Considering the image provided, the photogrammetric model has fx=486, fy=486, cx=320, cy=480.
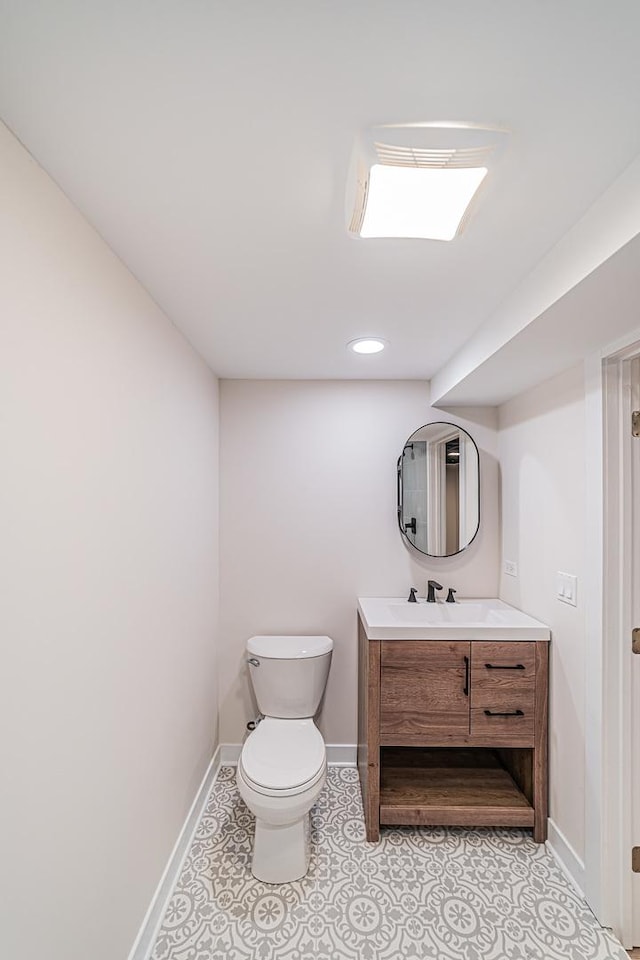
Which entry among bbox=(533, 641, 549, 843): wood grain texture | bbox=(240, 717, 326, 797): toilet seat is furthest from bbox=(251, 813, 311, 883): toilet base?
bbox=(533, 641, 549, 843): wood grain texture

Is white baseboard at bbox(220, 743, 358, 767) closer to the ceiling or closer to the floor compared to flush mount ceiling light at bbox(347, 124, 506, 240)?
closer to the floor

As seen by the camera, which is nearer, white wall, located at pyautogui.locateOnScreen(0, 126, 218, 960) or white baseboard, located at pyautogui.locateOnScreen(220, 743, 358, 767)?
white wall, located at pyautogui.locateOnScreen(0, 126, 218, 960)

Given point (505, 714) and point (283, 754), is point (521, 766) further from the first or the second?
point (283, 754)

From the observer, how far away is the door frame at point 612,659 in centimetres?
173

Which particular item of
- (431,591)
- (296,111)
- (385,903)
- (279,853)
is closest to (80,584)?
(296,111)

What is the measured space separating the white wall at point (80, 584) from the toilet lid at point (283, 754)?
0.35 metres

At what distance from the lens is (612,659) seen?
1.77m

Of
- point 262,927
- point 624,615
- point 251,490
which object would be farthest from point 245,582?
point 624,615

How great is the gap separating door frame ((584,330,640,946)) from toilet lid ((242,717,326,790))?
42.1 inches

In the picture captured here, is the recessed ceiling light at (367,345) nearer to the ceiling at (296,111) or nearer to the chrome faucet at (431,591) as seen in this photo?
the ceiling at (296,111)

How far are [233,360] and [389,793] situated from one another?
2.24 meters

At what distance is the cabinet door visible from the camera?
223cm

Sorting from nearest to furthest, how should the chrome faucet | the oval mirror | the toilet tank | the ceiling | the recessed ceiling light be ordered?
the ceiling
the recessed ceiling light
the toilet tank
the chrome faucet
the oval mirror

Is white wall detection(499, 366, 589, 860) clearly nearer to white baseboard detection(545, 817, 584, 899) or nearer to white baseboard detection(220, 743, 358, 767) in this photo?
white baseboard detection(545, 817, 584, 899)
